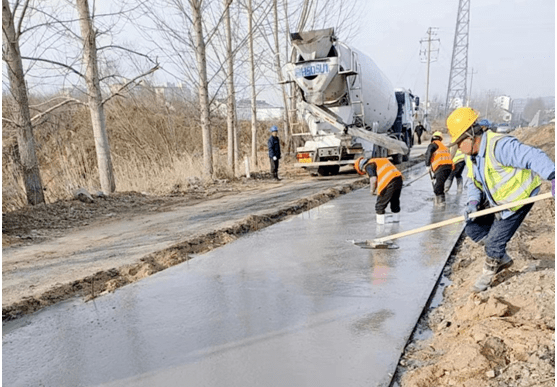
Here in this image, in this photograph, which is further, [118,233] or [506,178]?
[118,233]

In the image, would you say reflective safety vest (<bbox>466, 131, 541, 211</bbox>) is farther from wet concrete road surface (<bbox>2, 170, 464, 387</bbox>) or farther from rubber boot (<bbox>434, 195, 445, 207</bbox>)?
rubber boot (<bbox>434, 195, 445, 207</bbox>)

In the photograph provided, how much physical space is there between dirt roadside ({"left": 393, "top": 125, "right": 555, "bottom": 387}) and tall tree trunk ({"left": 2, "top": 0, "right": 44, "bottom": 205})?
23.5 feet

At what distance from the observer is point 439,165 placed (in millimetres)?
8008

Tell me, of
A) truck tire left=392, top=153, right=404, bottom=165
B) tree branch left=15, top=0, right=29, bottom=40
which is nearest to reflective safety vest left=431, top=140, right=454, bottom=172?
tree branch left=15, top=0, right=29, bottom=40

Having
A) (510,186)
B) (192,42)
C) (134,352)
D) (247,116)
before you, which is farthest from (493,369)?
(247,116)

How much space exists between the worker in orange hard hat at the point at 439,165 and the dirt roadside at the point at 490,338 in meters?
3.99

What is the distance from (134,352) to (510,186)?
3.20 meters

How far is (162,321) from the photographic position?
3408mm

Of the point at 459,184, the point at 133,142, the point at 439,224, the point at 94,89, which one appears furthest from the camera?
the point at 133,142

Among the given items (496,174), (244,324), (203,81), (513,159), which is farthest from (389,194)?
(203,81)

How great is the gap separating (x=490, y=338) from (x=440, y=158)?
598 centimetres

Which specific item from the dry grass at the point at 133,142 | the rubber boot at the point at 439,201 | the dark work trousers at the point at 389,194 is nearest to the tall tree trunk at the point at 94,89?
the dry grass at the point at 133,142

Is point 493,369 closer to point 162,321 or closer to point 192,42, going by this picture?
point 162,321

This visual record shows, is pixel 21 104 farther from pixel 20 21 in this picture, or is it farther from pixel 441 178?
pixel 441 178
